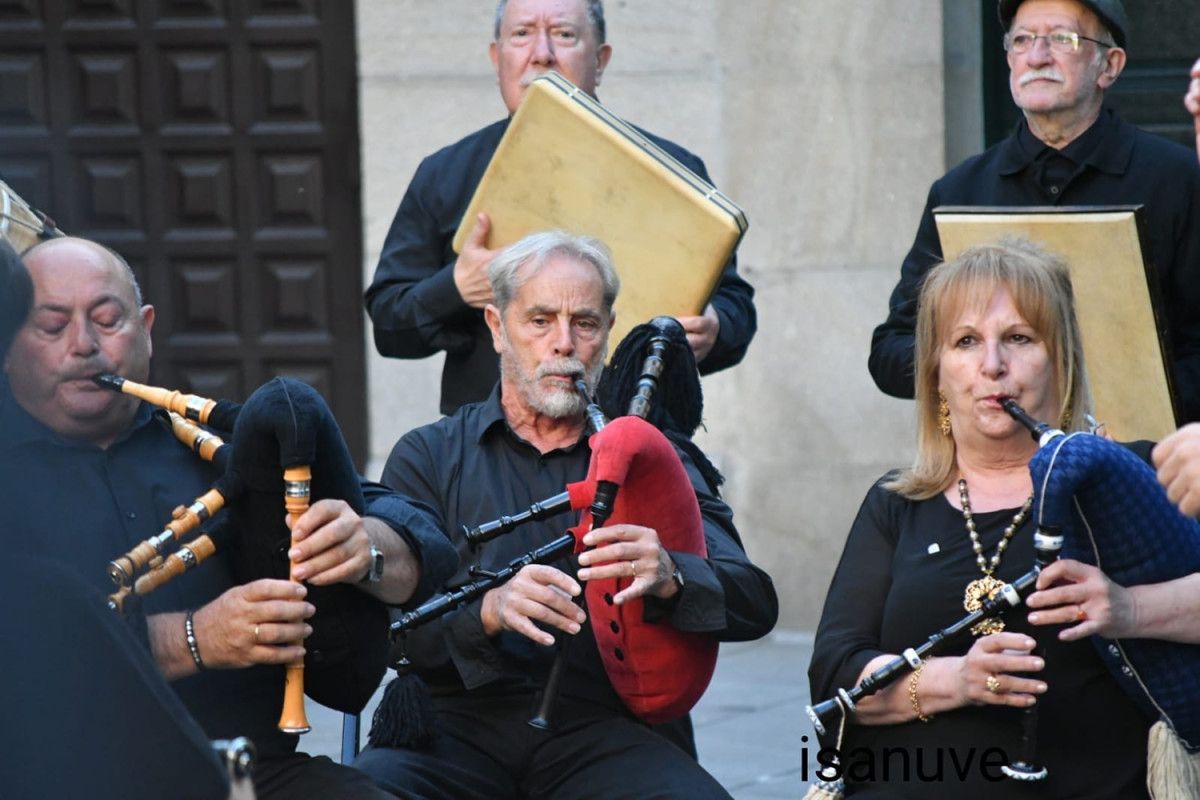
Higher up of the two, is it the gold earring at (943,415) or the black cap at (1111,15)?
the black cap at (1111,15)

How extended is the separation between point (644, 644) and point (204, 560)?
808 mm

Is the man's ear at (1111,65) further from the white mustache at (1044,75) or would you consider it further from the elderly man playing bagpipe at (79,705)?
the elderly man playing bagpipe at (79,705)

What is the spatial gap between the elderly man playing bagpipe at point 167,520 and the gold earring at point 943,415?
95cm

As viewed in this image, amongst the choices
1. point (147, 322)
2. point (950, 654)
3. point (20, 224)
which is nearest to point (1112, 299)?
point (950, 654)

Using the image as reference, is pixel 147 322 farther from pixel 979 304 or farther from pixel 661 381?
pixel 979 304

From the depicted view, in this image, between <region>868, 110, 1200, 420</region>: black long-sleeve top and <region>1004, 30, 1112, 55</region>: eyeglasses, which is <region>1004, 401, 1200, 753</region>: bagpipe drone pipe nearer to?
<region>868, 110, 1200, 420</region>: black long-sleeve top

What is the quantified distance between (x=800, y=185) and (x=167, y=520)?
13.0ft

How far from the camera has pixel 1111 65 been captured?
4496 mm

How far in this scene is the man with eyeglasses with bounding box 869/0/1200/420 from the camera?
4.36 metres

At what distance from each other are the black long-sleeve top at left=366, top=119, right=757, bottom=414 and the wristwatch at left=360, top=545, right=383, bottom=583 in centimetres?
132

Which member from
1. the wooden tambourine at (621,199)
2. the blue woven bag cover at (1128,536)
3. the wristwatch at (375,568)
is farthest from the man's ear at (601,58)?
the blue woven bag cover at (1128,536)

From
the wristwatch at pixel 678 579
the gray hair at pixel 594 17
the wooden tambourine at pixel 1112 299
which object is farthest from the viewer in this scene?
the gray hair at pixel 594 17

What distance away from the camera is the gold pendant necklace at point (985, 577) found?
3514 mm

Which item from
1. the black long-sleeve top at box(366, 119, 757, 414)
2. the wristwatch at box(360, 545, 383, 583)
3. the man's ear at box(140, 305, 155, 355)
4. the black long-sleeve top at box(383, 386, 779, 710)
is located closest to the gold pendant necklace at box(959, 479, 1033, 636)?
the black long-sleeve top at box(383, 386, 779, 710)
